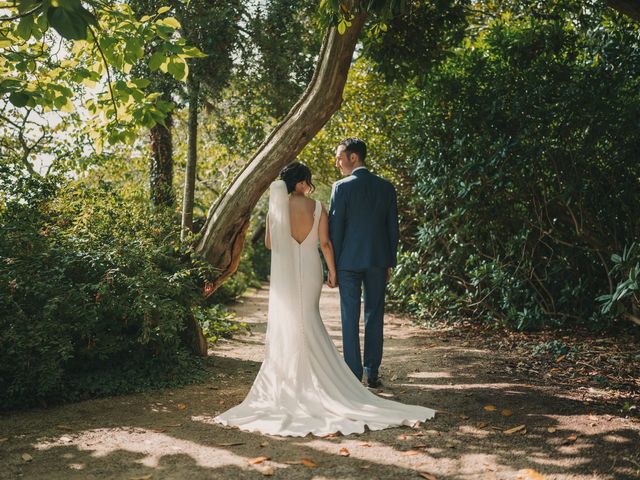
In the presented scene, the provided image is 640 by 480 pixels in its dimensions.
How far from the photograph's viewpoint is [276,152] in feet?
23.3

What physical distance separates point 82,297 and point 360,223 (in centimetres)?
271

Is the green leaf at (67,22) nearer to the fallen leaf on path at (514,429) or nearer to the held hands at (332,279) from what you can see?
the held hands at (332,279)

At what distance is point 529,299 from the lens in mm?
9500

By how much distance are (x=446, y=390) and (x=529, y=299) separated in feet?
13.9

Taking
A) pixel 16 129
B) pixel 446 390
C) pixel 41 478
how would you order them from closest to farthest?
pixel 41 478 < pixel 446 390 < pixel 16 129

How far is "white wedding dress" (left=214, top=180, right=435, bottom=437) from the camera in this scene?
474 centimetres

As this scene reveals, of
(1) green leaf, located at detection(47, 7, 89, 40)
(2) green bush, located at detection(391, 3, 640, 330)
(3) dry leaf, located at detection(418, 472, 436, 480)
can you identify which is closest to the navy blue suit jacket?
(3) dry leaf, located at detection(418, 472, 436, 480)

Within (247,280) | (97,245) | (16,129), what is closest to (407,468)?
(97,245)

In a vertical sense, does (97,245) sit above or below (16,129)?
below

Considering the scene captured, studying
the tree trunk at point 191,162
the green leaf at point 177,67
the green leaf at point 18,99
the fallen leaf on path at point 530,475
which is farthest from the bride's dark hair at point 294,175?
the tree trunk at point 191,162

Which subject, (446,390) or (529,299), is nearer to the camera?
(446,390)

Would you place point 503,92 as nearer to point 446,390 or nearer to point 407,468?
point 446,390

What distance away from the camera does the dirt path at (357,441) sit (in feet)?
12.3

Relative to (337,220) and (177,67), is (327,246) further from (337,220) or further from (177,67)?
(177,67)
